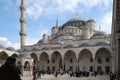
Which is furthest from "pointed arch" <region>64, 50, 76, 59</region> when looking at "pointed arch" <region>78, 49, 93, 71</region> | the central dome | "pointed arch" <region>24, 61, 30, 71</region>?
the central dome

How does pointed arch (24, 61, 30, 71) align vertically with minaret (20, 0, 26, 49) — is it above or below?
below

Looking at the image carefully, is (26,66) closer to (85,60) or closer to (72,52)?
(72,52)

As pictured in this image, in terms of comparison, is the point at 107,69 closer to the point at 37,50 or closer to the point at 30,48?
the point at 37,50

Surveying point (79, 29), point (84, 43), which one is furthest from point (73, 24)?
point (84, 43)

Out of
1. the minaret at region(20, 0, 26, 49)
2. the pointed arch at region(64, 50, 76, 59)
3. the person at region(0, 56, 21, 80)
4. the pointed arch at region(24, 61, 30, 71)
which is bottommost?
the pointed arch at region(24, 61, 30, 71)

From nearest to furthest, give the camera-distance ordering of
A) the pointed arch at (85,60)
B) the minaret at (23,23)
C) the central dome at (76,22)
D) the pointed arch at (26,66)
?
1. the pointed arch at (26,66)
2. the pointed arch at (85,60)
3. the minaret at (23,23)
4. the central dome at (76,22)

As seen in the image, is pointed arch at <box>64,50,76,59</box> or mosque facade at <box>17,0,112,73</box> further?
pointed arch at <box>64,50,76,59</box>

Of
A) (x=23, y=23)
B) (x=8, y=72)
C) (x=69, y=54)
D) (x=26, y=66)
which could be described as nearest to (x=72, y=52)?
(x=69, y=54)

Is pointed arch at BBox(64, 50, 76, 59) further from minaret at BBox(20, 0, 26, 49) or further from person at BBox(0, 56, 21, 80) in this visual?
person at BBox(0, 56, 21, 80)

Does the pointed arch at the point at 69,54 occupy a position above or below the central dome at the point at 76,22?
below

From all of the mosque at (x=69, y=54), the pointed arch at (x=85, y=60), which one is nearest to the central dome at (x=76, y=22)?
the mosque at (x=69, y=54)

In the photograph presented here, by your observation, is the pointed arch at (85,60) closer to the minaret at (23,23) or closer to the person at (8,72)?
the minaret at (23,23)

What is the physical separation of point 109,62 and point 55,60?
9450 millimetres

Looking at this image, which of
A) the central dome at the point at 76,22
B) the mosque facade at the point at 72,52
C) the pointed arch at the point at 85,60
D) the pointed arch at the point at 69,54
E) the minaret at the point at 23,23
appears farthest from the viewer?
the central dome at the point at 76,22
